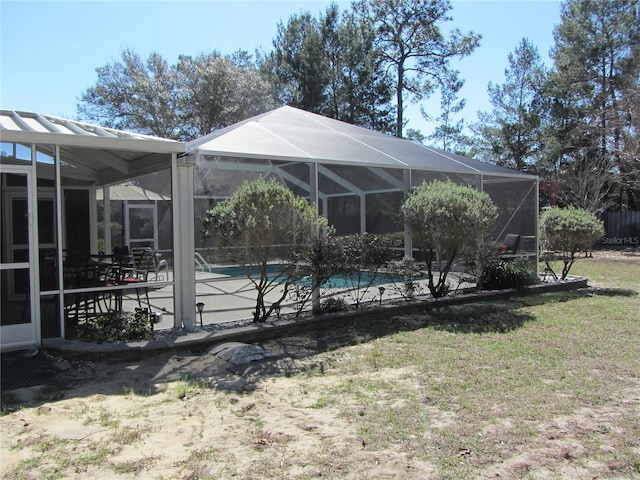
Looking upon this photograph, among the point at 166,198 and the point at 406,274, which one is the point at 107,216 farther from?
the point at 406,274

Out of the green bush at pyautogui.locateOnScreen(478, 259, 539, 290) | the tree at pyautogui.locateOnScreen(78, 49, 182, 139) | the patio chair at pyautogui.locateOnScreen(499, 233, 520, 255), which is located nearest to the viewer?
the green bush at pyautogui.locateOnScreen(478, 259, 539, 290)

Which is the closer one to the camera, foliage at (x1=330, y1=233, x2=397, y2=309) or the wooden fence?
foliage at (x1=330, y1=233, x2=397, y2=309)

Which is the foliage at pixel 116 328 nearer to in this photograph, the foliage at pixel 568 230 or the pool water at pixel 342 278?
the pool water at pixel 342 278

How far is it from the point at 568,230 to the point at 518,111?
1730 cm

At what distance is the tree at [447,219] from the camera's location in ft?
27.0

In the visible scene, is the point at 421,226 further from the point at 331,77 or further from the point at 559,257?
the point at 331,77

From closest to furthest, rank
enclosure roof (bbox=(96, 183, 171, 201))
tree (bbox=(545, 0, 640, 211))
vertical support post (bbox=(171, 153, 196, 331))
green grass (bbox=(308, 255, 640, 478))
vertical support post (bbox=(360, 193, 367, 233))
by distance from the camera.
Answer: green grass (bbox=(308, 255, 640, 478)) < vertical support post (bbox=(171, 153, 196, 331)) < enclosure roof (bbox=(96, 183, 171, 201)) < vertical support post (bbox=(360, 193, 367, 233)) < tree (bbox=(545, 0, 640, 211))

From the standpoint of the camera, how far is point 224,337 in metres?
6.25

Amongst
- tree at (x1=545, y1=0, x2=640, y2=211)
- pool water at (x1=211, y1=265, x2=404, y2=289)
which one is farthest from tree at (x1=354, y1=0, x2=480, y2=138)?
pool water at (x1=211, y1=265, x2=404, y2=289)

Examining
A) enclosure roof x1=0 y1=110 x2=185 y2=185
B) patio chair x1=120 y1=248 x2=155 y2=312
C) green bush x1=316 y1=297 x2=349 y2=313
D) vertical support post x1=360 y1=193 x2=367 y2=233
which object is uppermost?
enclosure roof x1=0 y1=110 x2=185 y2=185

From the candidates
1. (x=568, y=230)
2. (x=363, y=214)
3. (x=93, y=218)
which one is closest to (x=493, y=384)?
(x=363, y=214)

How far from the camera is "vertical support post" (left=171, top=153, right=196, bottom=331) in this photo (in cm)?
668

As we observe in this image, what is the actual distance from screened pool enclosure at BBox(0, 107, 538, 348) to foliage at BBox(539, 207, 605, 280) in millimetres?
496

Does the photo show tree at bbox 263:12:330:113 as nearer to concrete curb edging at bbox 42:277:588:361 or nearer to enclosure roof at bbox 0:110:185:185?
enclosure roof at bbox 0:110:185:185
